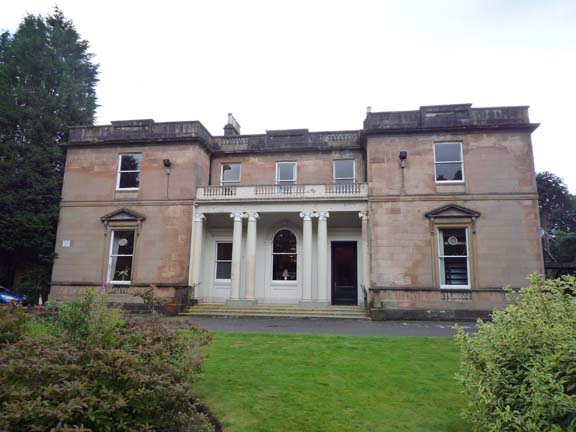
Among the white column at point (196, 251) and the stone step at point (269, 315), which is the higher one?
the white column at point (196, 251)

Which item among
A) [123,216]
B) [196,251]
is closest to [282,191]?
[196,251]

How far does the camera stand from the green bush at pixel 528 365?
2.87 m

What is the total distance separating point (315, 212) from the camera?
686 inches

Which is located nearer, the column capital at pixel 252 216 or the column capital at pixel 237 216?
the column capital at pixel 252 216

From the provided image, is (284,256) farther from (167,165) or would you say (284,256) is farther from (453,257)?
(453,257)

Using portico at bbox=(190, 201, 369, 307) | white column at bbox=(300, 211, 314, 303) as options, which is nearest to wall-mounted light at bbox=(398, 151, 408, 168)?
portico at bbox=(190, 201, 369, 307)

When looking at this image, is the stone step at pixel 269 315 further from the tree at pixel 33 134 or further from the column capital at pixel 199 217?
the tree at pixel 33 134

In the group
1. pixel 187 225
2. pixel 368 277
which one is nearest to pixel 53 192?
pixel 187 225

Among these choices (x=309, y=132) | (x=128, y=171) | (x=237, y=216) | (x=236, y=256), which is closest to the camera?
(x=236, y=256)

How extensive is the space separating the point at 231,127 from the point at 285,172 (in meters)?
5.18

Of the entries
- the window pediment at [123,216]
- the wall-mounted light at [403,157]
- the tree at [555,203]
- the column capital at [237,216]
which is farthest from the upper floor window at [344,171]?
the tree at [555,203]

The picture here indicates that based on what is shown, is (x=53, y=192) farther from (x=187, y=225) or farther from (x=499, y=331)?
(x=499, y=331)

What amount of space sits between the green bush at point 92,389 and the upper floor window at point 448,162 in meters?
15.0

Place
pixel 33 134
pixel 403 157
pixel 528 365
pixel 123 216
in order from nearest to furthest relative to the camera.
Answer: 1. pixel 528 365
2. pixel 403 157
3. pixel 123 216
4. pixel 33 134
